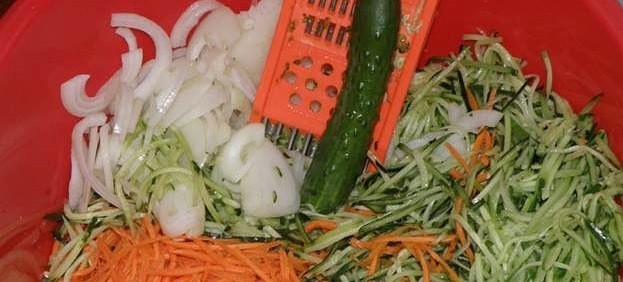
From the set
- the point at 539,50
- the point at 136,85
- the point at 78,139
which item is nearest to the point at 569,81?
the point at 539,50

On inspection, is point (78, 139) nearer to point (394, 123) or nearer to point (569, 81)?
point (394, 123)

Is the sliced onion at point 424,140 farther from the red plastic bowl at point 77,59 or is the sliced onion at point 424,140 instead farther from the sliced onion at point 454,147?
the red plastic bowl at point 77,59

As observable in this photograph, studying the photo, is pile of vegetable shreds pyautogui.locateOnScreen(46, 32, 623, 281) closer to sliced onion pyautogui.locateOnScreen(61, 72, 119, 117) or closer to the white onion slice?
the white onion slice

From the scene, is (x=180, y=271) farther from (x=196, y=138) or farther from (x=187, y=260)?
(x=196, y=138)

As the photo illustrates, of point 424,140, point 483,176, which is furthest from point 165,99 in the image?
point 483,176

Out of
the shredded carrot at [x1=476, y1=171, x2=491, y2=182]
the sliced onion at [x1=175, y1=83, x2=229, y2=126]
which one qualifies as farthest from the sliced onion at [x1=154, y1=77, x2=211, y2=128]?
the shredded carrot at [x1=476, y1=171, x2=491, y2=182]

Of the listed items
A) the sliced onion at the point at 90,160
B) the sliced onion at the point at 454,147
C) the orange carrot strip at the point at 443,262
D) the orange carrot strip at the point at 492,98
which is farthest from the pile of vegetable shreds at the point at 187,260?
the orange carrot strip at the point at 492,98
